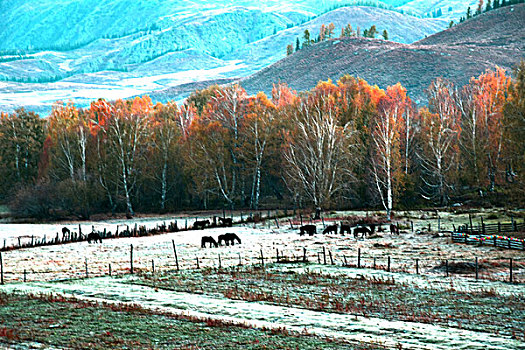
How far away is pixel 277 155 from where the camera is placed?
8656cm

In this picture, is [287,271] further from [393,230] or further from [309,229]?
[393,230]

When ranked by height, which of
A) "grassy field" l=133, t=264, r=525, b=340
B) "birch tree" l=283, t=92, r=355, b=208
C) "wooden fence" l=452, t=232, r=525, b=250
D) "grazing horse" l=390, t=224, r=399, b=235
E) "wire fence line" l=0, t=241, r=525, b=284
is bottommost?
"grassy field" l=133, t=264, r=525, b=340

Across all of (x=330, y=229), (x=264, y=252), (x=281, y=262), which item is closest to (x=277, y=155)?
(x=330, y=229)

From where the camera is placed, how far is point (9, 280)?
113 feet

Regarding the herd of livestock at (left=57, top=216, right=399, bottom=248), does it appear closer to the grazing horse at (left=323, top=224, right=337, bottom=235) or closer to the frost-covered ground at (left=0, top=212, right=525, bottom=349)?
the grazing horse at (left=323, top=224, right=337, bottom=235)

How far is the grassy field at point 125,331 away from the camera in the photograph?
786 inches

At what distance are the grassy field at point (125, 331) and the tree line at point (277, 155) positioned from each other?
45.3 meters

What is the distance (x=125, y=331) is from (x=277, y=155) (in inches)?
2582

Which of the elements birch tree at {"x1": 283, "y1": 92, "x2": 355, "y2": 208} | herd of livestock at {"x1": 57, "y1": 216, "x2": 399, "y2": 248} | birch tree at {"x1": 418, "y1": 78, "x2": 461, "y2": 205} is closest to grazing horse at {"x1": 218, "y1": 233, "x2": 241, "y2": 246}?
herd of livestock at {"x1": 57, "y1": 216, "x2": 399, "y2": 248}

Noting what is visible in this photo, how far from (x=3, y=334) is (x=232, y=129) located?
68.5 metres

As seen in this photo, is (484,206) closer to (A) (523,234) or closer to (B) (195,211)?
(A) (523,234)

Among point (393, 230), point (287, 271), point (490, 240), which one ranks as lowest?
point (287, 271)

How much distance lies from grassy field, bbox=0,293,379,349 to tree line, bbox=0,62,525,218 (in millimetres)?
45292

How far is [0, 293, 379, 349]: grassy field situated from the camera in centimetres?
1997
